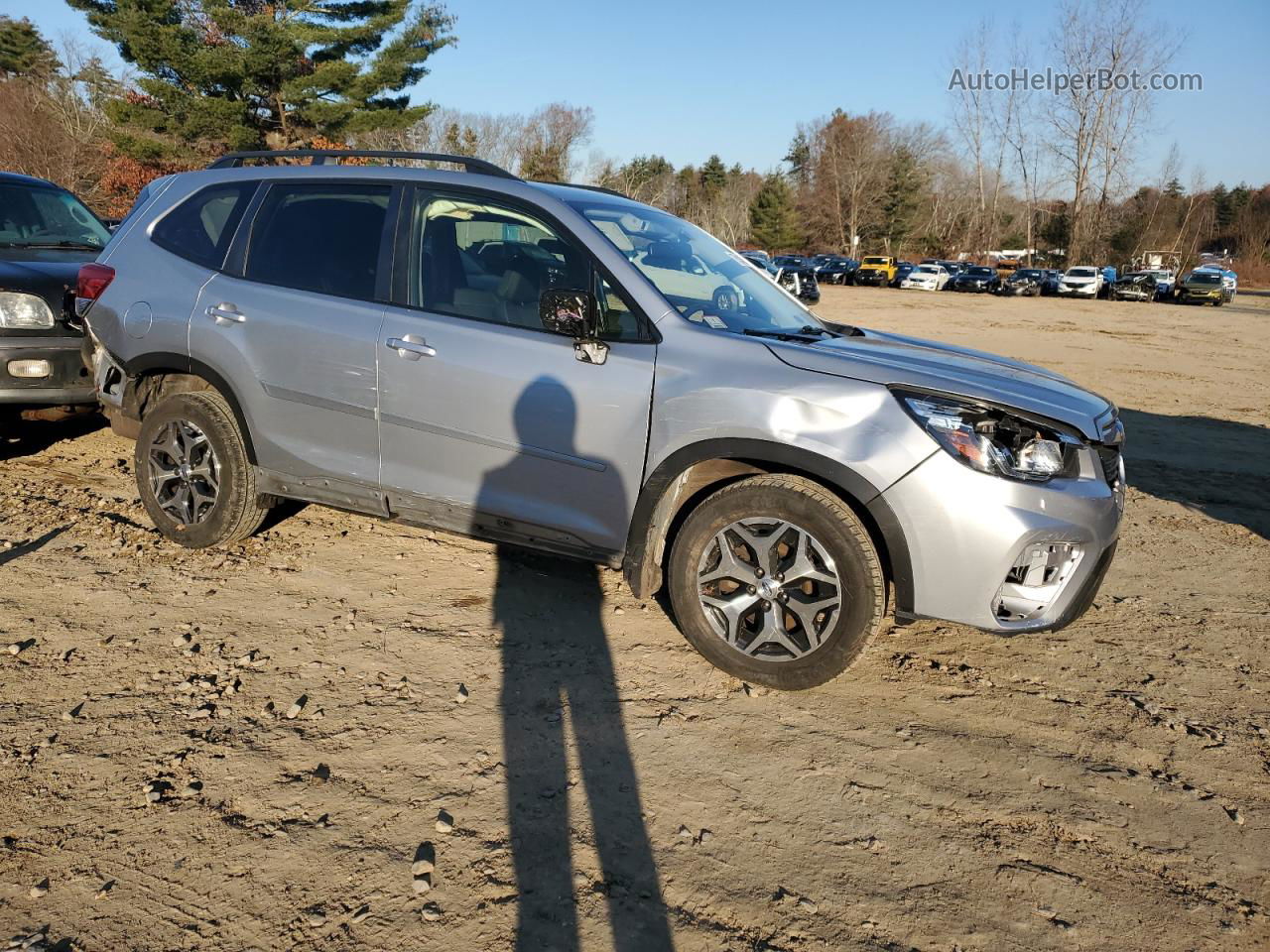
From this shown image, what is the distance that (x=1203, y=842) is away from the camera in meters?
2.72

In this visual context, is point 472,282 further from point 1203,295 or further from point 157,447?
point 1203,295

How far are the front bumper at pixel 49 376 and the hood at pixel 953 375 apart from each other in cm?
483

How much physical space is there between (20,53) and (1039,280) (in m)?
55.0

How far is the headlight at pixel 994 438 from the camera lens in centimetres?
312

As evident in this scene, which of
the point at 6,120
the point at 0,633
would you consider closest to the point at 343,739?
the point at 0,633

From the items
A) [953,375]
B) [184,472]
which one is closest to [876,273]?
[953,375]

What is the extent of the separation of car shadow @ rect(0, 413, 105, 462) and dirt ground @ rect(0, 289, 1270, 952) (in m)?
1.94

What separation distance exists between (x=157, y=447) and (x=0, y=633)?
121 cm

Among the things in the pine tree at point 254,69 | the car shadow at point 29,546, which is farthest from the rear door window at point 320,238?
the pine tree at point 254,69

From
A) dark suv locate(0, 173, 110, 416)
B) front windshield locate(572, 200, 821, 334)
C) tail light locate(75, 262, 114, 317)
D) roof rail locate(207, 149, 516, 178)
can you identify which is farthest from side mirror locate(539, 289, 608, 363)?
dark suv locate(0, 173, 110, 416)

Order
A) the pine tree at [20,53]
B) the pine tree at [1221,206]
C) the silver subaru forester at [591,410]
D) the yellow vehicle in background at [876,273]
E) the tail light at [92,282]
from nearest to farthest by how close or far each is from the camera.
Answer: the silver subaru forester at [591,410] → the tail light at [92,282] → the pine tree at [20,53] → the yellow vehicle in background at [876,273] → the pine tree at [1221,206]

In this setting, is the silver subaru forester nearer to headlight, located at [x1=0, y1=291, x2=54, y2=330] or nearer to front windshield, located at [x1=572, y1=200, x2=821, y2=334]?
front windshield, located at [x1=572, y1=200, x2=821, y2=334]

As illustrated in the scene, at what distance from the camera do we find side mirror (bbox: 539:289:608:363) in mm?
3434

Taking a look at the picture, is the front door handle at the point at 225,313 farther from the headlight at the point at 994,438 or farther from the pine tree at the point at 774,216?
the pine tree at the point at 774,216
